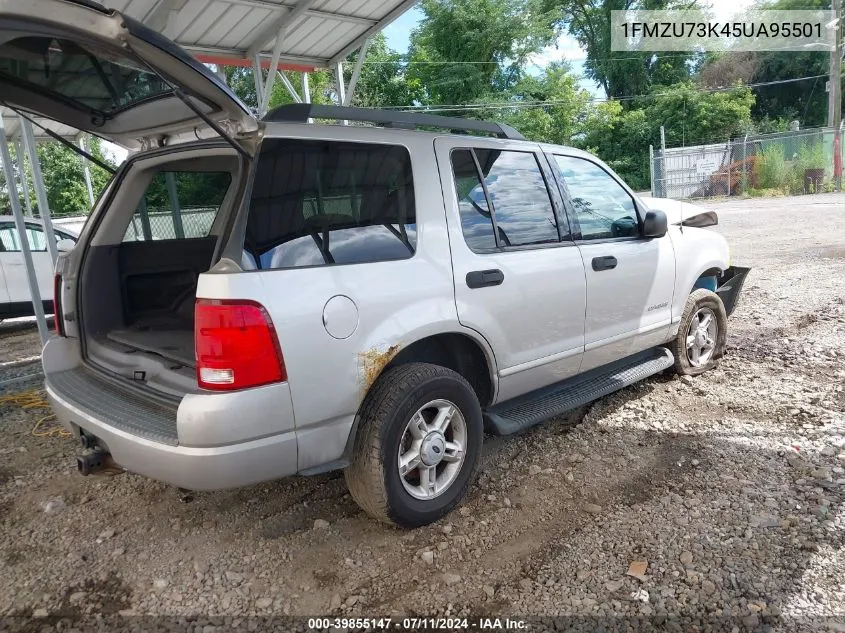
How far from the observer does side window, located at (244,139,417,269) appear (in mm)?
2523

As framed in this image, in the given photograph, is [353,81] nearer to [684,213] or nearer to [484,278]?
[684,213]

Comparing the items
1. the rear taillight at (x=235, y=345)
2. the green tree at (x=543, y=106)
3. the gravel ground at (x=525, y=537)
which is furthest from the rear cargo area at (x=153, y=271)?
the green tree at (x=543, y=106)

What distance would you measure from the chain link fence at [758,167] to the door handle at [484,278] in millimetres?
20567

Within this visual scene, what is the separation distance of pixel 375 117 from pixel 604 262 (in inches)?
67.7

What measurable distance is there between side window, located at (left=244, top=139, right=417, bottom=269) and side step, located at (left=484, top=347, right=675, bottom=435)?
111 centimetres

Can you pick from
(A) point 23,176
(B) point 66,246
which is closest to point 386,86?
(A) point 23,176

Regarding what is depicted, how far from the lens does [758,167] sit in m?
23.8

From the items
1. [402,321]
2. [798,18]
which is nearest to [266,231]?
[402,321]

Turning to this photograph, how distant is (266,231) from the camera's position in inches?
98.9

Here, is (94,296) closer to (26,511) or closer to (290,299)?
(26,511)

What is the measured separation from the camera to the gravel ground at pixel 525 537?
2.46 metres

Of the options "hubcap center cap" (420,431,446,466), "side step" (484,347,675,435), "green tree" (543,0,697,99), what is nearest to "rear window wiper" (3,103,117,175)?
"hubcap center cap" (420,431,446,466)

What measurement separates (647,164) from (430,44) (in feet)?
40.5

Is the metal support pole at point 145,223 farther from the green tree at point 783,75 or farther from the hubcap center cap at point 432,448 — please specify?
the green tree at point 783,75
